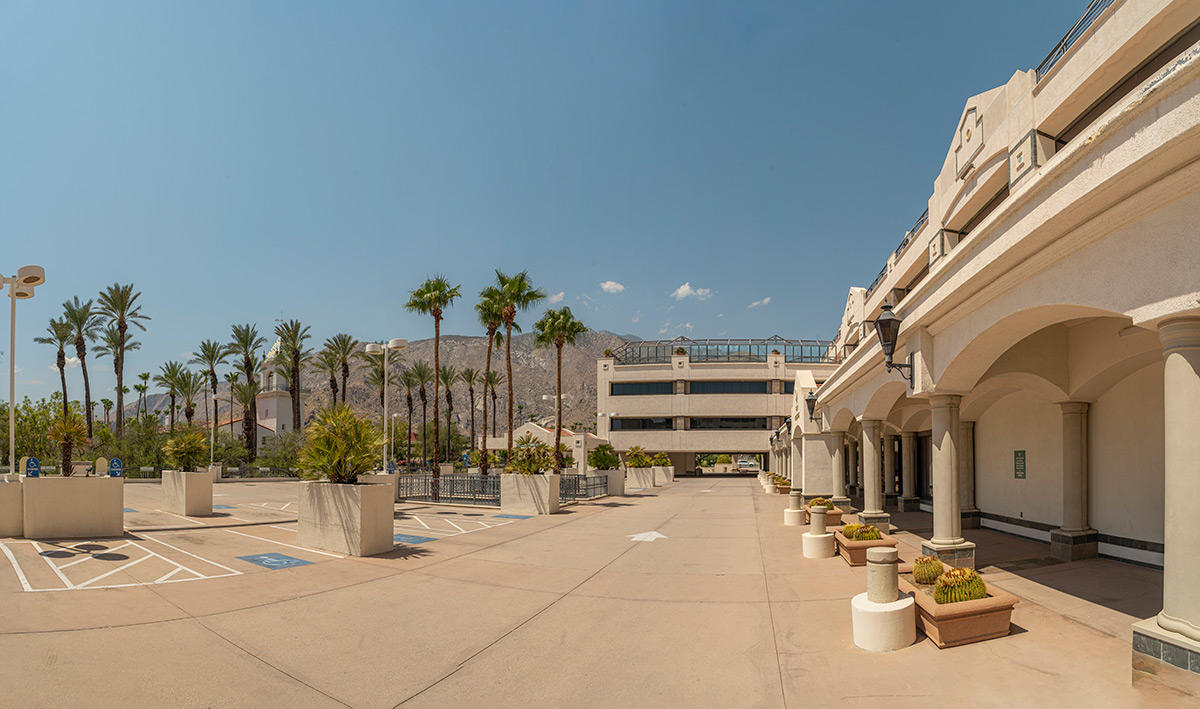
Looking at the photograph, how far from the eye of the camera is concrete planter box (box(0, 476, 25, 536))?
575 inches

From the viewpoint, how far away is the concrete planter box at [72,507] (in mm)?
14461

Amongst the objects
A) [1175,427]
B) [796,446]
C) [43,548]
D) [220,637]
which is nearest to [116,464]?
[43,548]

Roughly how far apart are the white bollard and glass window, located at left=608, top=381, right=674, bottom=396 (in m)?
64.8

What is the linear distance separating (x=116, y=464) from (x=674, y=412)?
195 ft

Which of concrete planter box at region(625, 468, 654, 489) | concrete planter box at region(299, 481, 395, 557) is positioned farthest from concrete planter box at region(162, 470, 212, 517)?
concrete planter box at region(625, 468, 654, 489)

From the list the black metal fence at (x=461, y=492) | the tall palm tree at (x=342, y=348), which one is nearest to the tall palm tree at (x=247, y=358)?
the tall palm tree at (x=342, y=348)

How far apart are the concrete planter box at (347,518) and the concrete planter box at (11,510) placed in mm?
6081

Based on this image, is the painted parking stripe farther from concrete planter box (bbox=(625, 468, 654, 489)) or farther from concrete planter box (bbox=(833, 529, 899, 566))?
concrete planter box (bbox=(625, 468, 654, 489))

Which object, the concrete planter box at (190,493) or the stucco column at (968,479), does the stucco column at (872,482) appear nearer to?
the stucco column at (968,479)

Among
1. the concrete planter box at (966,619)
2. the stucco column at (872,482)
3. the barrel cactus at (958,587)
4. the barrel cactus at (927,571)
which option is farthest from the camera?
the stucco column at (872,482)

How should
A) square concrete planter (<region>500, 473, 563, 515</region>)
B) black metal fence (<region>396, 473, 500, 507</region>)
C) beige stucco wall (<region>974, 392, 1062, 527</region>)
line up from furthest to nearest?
1. black metal fence (<region>396, 473, 500, 507</region>)
2. square concrete planter (<region>500, 473, 563, 515</region>)
3. beige stucco wall (<region>974, 392, 1062, 527</region>)

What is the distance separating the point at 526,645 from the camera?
331 inches

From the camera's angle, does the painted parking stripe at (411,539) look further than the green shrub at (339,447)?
Yes

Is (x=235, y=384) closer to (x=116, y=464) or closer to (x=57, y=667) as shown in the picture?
(x=116, y=464)
